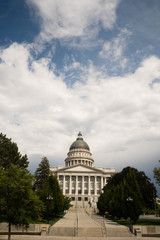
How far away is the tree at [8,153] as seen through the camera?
153 feet

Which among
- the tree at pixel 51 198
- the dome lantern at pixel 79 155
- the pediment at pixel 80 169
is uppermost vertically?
the dome lantern at pixel 79 155

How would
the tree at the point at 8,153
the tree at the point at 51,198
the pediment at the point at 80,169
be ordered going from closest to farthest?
1. the tree at the point at 51,198
2. the tree at the point at 8,153
3. the pediment at the point at 80,169

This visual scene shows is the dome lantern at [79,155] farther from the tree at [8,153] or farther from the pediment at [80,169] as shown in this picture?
the tree at [8,153]

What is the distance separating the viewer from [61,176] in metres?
111

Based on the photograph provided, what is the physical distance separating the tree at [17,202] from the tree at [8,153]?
28.6 meters

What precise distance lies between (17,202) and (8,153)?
100 feet

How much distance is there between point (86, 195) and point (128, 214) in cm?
8160

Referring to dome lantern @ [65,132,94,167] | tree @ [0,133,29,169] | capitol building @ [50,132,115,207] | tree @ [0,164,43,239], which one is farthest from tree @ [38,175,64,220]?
dome lantern @ [65,132,94,167]

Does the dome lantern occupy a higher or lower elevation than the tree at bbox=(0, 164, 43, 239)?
higher

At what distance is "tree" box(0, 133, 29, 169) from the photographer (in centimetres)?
4662

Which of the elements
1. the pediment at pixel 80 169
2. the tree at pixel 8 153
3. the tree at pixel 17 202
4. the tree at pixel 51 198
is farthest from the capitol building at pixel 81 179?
the tree at pixel 17 202

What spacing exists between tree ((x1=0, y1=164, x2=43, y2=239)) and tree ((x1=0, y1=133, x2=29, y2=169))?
28.6 meters

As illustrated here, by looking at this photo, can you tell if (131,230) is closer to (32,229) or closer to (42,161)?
(32,229)

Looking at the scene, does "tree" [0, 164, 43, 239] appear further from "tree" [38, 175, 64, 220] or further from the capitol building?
the capitol building
